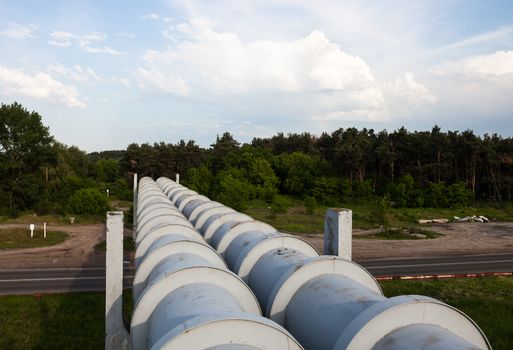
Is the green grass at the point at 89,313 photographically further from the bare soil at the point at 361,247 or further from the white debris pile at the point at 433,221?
the white debris pile at the point at 433,221

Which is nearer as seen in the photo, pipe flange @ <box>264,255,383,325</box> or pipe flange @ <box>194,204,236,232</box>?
pipe flange @ <box>264,255,383,325</box>

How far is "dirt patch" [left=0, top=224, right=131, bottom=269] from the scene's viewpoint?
23.2 meters

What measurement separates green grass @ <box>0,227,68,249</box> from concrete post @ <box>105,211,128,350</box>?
79.9 ft

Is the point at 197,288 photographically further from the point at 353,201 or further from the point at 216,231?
the point at 353,201

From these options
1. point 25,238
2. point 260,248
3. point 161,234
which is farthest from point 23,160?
point 260,248

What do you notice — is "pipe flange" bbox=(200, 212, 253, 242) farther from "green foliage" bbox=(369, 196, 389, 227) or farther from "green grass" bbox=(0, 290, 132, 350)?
"green foliage" bbox=(369, 196, 389, 227)

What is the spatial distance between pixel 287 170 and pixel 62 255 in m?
56.4

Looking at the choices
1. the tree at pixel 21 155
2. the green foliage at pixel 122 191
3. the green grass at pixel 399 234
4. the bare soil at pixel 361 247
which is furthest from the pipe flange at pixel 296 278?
the green foliage at pixel 122 191

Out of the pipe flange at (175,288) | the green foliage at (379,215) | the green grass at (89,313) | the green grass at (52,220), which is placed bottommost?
the green grass at (52,220)

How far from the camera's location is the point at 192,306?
4160mm

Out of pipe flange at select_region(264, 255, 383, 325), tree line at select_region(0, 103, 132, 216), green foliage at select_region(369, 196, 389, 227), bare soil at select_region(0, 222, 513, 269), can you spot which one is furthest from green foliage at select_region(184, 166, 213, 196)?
pipe flange at select_region(264, 255, 383, 325)

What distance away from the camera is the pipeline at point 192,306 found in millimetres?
3277

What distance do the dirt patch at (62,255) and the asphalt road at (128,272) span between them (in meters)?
1.33

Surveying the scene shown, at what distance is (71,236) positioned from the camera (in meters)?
31.8
